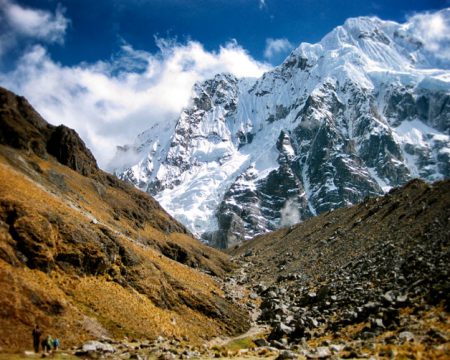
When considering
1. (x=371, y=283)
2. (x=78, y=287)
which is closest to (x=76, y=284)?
(x=78, y=287)

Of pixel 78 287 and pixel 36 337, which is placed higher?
pixel 78 287

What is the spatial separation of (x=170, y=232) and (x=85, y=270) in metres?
77.1

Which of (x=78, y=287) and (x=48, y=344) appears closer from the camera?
(x=48, y=344)

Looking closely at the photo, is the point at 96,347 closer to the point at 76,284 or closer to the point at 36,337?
the point at 36,337

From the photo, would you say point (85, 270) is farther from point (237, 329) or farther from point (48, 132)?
point (48, 132)

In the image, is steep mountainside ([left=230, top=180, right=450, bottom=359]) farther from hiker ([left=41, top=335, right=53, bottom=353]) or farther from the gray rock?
hiker ([left=41, top=335, right=53, bottom=353])

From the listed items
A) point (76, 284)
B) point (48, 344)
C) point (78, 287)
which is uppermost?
point (76, 284)

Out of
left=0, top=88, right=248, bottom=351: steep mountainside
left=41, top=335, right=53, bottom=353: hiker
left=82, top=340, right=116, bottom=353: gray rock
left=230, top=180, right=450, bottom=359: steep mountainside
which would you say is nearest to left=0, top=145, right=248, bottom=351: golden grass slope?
left=0, top=88, right=248, bottom=351: steep mountainside

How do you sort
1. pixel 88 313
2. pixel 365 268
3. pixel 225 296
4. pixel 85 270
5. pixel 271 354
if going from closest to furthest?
pixel 271 354
pixel 88 313
pixel 85 270
pixel 365 268
pixel 225 296

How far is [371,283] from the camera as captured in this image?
172 feet

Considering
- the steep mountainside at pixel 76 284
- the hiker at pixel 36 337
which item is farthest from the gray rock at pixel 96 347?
the hiker at pixel 36 337

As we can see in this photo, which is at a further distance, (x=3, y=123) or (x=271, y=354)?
(x=3, y=123)

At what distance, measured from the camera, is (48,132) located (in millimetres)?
98312

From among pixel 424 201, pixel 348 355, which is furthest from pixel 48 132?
pixel 348 355
